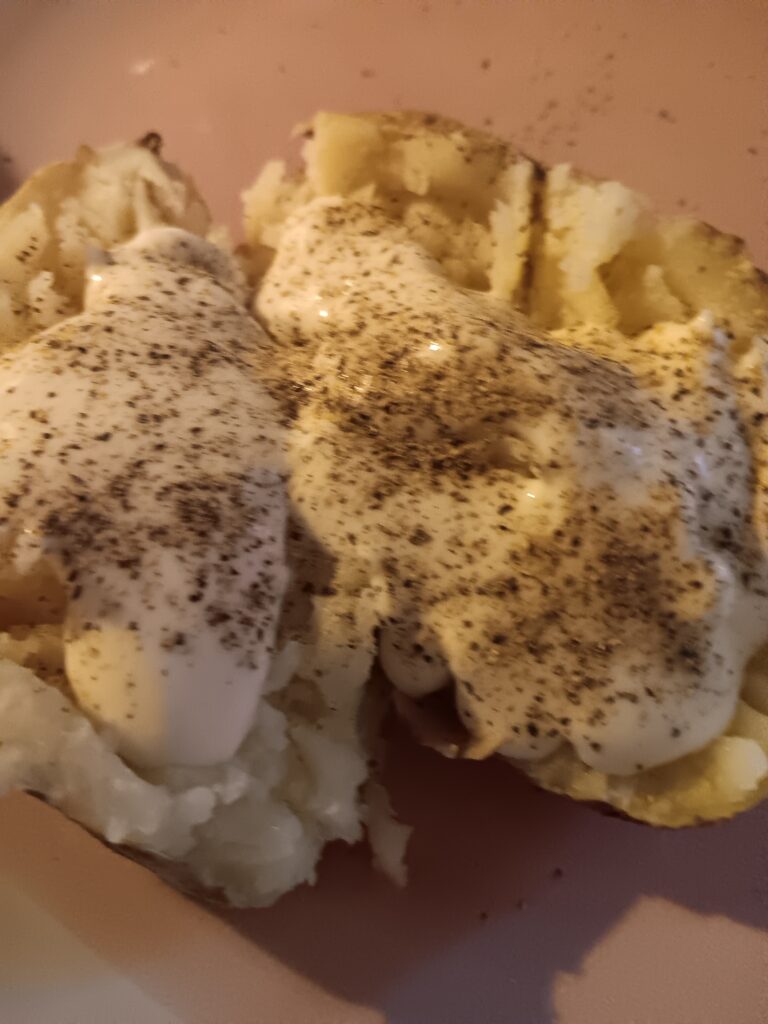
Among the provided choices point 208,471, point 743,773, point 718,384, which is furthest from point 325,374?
point 743,773

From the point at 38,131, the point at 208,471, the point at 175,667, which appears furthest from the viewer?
the point at 38,131

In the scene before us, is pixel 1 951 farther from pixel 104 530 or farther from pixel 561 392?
pixel 561 392

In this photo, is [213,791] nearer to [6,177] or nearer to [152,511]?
→ [152,511]

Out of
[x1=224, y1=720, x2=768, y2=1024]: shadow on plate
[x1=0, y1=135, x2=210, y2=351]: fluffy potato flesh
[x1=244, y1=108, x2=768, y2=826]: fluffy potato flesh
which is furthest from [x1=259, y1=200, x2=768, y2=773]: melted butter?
[x1=0, y1=135, x2=210, y2=351]: fluffy potato flesh

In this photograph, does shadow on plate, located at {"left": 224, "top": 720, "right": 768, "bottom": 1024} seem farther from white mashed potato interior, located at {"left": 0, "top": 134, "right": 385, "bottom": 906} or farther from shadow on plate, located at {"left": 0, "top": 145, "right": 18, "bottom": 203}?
shadow on plate, located at {"left": 0, "top": 145, "right": 18, "bottom": 203}

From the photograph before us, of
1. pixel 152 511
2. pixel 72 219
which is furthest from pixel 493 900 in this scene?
pixel 72 219
